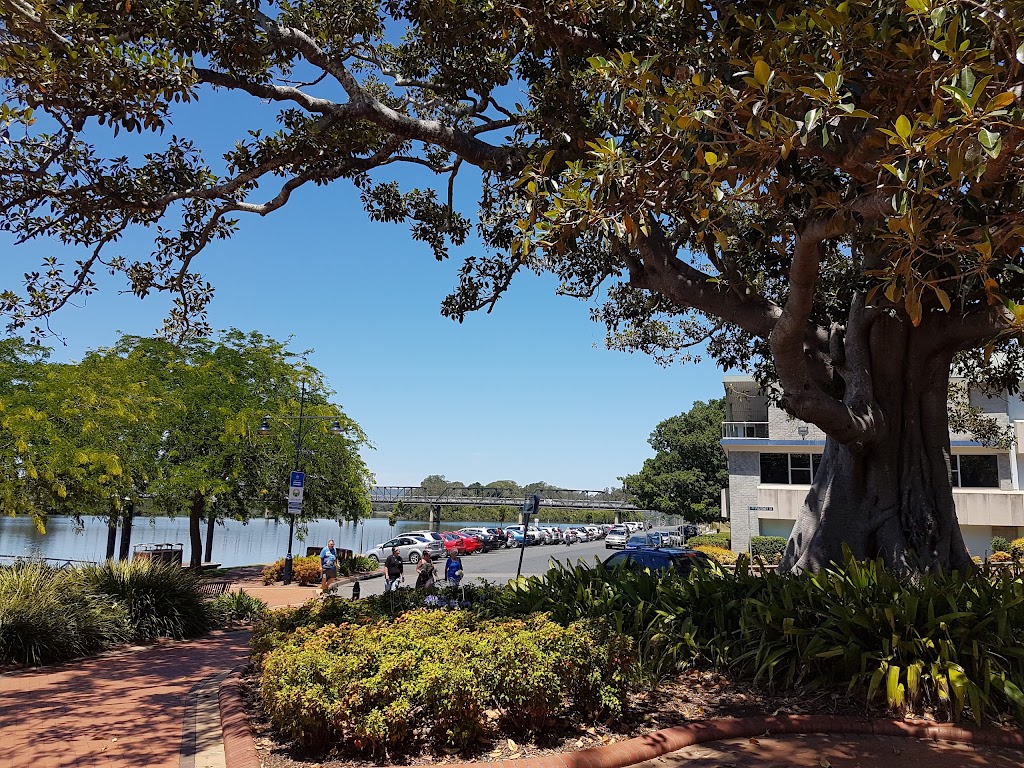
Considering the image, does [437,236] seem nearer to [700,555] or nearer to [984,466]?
[700,555]

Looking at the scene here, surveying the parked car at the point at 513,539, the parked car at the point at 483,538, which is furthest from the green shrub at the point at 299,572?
the parked car at the point at 513,539

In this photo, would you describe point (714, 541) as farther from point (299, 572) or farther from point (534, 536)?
point (299, 572)

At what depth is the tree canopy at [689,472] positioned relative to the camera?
6256 centimetres

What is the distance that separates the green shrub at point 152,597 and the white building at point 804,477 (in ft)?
84.5

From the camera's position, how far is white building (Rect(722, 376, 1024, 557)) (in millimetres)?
33281

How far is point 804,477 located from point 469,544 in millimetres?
19763

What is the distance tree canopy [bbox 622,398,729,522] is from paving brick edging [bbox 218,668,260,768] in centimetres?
5621

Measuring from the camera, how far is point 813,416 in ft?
29.4

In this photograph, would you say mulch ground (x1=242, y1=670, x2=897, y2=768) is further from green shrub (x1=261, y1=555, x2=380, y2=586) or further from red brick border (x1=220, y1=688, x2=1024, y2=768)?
green shrub (x1=261, y1=555, x2=380, y2=586)

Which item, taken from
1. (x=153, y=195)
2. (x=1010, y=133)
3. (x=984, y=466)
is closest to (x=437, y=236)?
(x=153, y=195)

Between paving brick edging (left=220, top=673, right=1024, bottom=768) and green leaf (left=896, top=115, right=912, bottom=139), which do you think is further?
paving brick edging (left=220, top=673, right=1024, bottom=768)

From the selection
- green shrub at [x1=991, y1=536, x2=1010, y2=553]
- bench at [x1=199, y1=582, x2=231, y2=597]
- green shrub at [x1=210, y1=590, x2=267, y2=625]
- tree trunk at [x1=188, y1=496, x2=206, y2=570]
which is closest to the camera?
green shrub at [x1=210, y1=590, x2=267, y2=625]

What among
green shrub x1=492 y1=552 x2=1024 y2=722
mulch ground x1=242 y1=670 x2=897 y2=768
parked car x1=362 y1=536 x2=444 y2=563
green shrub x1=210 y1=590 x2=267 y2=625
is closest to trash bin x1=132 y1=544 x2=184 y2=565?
green shrub x1=210 y1=590 x2=267 y2=625

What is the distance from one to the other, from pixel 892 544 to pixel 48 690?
10866mm
